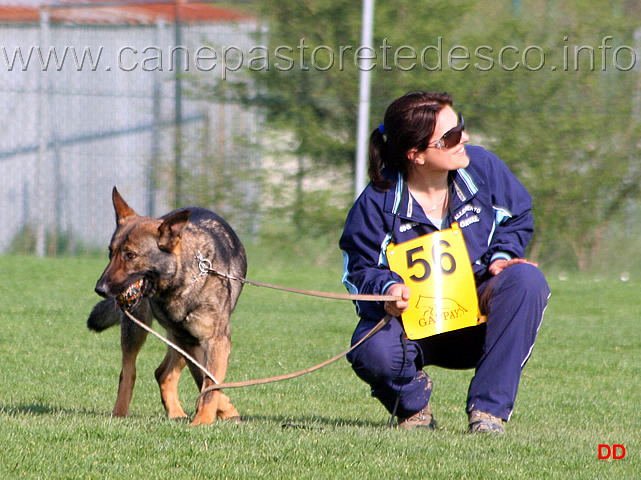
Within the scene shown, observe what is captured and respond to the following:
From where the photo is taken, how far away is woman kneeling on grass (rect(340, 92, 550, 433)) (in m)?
4.38

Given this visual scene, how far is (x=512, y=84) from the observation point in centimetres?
1246

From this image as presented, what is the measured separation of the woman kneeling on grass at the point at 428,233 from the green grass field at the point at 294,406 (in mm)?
299

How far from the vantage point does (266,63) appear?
13.0 meters

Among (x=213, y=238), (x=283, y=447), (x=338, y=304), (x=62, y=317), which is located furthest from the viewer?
(x=338, y=304)

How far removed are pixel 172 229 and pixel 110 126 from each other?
9139 millimetres

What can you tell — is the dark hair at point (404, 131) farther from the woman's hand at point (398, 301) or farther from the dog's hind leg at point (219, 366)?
the dog's hind leg at point (219, 366)

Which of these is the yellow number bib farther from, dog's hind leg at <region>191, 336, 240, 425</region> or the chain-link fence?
the chain-link fence

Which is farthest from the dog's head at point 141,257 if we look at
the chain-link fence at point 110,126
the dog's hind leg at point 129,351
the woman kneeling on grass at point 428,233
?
the chain-link fence at point 110,126

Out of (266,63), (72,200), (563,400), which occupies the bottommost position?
(563,400)

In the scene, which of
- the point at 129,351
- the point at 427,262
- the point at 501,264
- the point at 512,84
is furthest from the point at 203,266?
the point at 512,84

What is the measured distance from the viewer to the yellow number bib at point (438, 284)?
4.48m

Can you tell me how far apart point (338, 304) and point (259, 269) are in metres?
2.67

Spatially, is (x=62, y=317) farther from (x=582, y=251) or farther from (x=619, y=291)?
(x=582, y=251)

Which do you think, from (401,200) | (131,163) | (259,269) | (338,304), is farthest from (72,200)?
(401,200)
